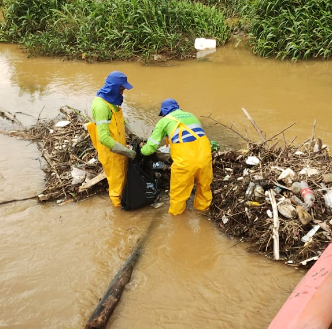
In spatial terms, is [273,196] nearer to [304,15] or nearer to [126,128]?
[126,128]

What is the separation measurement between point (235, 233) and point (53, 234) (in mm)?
2389

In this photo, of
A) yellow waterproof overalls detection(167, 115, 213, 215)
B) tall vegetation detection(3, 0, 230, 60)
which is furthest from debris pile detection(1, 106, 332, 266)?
tall vegetation detection(3, 0, 230, 60)

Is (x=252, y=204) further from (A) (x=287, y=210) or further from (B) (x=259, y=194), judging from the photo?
(A) (x=287, y=210)

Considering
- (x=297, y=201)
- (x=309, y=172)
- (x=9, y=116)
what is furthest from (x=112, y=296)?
(x=9, y=116)

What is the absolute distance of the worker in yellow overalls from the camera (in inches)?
179

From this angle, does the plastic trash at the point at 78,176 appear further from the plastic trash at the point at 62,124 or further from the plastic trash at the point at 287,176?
the plastic trash at the point at 287,176

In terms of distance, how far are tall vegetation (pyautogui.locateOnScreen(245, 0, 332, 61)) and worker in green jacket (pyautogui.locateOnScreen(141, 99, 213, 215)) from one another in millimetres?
5791

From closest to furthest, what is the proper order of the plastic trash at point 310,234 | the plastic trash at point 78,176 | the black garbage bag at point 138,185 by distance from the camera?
the plastic trash at point 310,234, the black garbage bag at point 138,185, the plastic trash at point 78,176

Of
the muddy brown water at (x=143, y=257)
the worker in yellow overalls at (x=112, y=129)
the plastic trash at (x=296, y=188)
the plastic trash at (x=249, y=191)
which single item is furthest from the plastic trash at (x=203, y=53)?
the plastic trash at (x=296, y=188)

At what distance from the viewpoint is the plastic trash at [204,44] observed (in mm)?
10534

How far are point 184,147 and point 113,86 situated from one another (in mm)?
1177

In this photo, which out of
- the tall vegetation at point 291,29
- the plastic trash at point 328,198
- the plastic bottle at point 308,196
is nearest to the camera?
the plastic trash at point 328,198

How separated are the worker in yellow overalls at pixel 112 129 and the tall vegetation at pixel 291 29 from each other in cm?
614

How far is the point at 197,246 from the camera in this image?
4.54m
